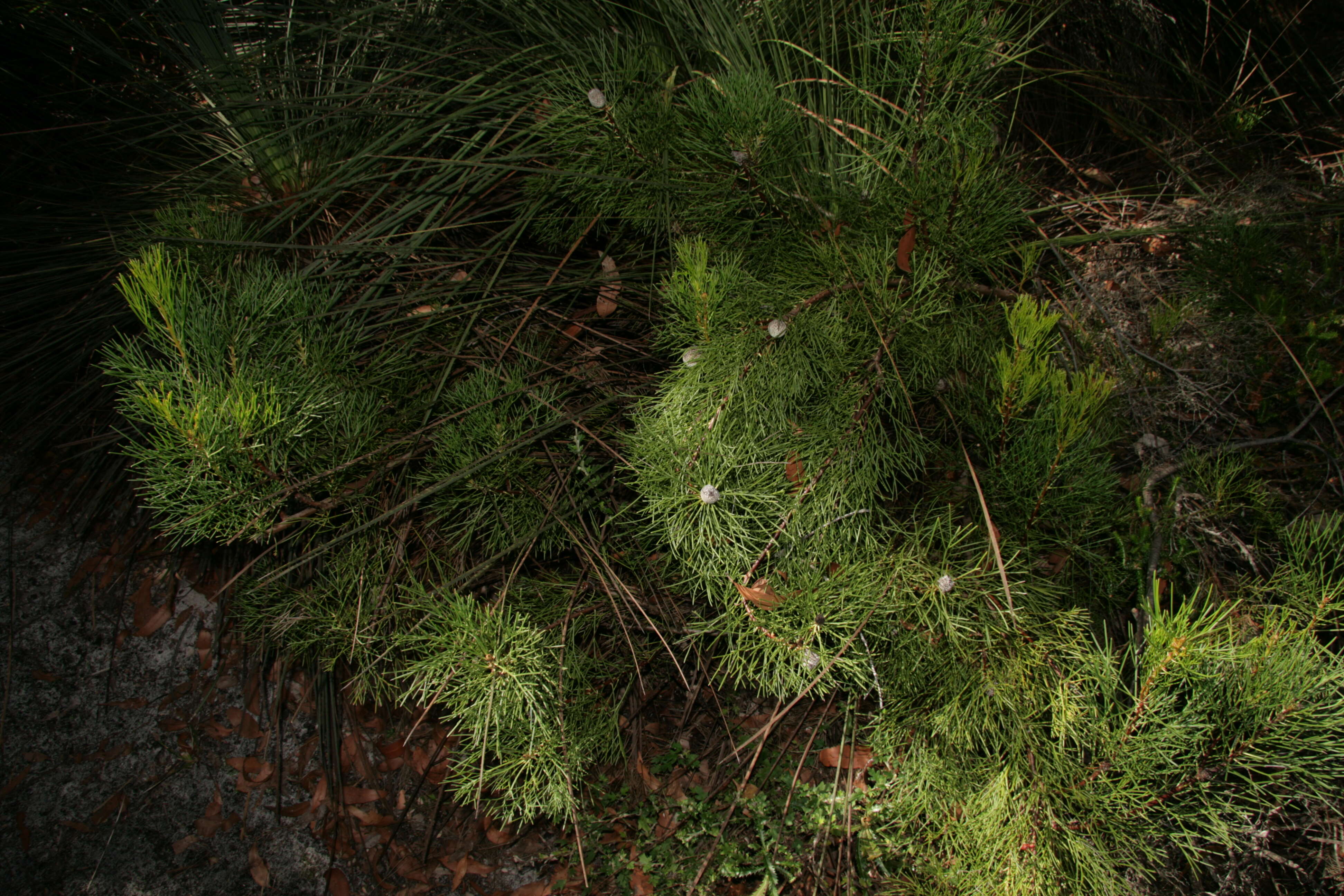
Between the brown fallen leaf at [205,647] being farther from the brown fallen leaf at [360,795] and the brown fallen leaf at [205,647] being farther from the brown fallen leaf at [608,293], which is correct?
the brown fallen leaf at [608,293]

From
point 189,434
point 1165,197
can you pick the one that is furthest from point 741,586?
point 1165,197

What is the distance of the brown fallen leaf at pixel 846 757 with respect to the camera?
1.46 metres

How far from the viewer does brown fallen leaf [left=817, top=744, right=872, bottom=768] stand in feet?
4.78

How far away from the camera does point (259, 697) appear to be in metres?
1.53

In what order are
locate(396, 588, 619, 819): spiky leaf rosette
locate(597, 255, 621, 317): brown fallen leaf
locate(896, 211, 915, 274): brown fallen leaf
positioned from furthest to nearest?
locate(597, 255, 621, 317): brown fallen leaf < locate(896, 211, 915, 274): brown fallen leaf < locate(396, 588, 619, 819): spiky leaf rosette

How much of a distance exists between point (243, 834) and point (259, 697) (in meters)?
0.27

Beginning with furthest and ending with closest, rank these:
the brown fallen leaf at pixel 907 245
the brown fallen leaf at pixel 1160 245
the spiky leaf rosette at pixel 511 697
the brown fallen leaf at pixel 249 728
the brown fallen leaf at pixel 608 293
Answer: the brown fallen leaf at pixel 1160 245
the brown fallen leaf at pixel 608 293
the brown fallen leaf at pixel 249 728
the brown fallen leaf at pixel 907 245
the spiky leaf rosette at pixel 511 697

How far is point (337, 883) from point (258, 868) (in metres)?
0.17

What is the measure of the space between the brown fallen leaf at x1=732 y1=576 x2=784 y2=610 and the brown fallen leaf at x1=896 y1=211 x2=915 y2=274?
63 cm

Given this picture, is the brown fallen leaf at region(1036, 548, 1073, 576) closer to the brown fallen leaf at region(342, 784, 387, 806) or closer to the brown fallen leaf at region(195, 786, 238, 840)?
the brown fallen leaf at region(342, 784, 387, 806)

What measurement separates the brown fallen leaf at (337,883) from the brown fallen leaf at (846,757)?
3.27 feet

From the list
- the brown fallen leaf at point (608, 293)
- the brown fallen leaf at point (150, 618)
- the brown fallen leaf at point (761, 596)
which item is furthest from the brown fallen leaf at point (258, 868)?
the brown fallen leaf at point (608, 293)

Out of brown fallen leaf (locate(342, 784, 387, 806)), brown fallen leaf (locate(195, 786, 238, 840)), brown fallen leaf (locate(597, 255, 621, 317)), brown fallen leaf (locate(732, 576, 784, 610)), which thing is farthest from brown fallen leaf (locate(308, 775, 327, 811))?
brown fallen leaf (locate(597, 255, 621, 317))

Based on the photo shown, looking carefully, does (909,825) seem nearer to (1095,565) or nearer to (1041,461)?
(1095,565)
